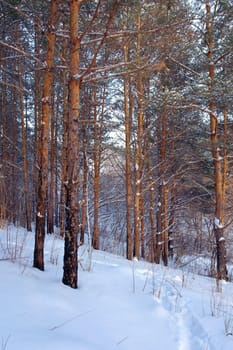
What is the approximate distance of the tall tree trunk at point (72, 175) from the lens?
3.76 m

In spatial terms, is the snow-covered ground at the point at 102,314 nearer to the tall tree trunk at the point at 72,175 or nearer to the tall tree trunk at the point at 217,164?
the tall tree trunk at the point at 72,175

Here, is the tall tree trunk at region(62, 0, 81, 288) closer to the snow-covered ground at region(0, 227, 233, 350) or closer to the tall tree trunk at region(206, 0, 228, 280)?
the snow-covered ground at region(0, 227, 233, 350)

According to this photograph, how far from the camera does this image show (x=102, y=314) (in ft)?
10.1

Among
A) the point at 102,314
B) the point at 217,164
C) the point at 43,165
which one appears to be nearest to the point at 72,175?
the point at 43,165

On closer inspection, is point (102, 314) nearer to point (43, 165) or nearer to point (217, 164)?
point (43, 165)

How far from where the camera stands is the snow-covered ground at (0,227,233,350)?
2.46 metres

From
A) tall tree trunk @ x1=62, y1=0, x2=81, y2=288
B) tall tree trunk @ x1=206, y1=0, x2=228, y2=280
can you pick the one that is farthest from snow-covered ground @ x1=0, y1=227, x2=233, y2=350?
tall tree trunk @ x1=206, y1=0, x2=228, y2=280

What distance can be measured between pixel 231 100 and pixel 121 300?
538 centimetres

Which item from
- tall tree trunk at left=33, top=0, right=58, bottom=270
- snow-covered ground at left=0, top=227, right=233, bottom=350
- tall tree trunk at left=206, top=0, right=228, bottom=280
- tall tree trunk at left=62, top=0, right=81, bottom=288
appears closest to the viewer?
snow-covered ground at left=0, top=227, right=233, bottom=350

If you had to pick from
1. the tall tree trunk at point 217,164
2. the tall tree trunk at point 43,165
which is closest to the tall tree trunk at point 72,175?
the tall tree trunk at point 43,165

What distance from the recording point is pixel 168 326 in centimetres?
302

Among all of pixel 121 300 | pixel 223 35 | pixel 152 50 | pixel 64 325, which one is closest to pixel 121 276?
pixel 121 300

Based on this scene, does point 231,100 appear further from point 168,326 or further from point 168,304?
point 168,326

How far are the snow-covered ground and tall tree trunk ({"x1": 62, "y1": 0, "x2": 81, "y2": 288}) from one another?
9.8 inches
